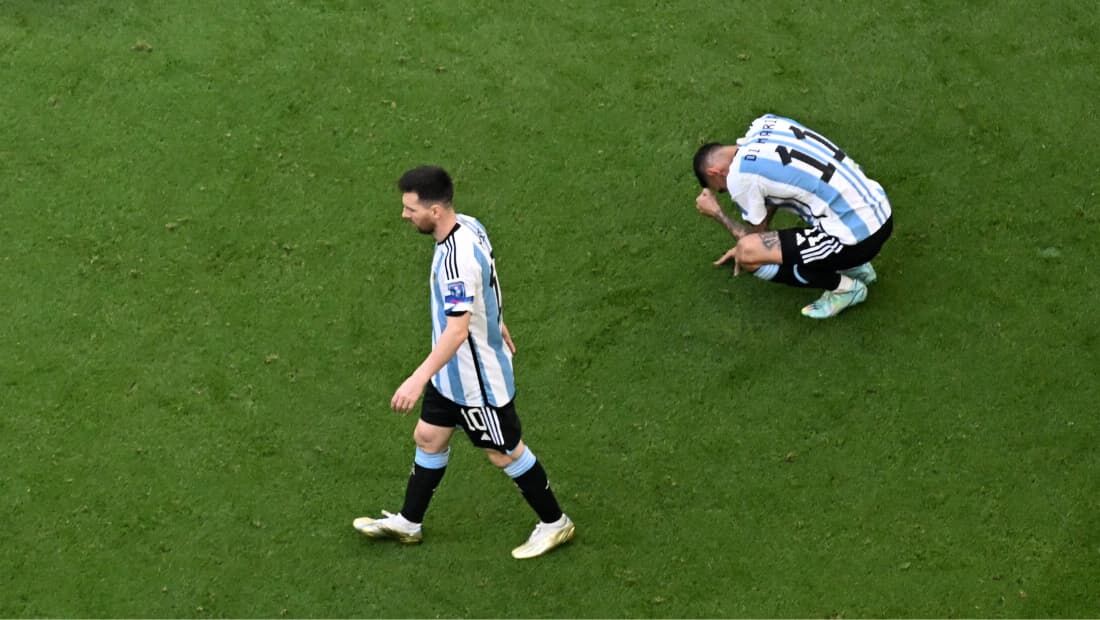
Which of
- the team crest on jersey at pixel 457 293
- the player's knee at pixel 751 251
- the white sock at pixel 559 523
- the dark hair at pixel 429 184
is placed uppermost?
the dark hair at pixel 429 184

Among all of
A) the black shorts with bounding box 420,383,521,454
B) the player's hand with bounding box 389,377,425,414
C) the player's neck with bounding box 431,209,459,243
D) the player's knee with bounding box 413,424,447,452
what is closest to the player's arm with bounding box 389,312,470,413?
the player's hand with bounding box 389,377,425,414

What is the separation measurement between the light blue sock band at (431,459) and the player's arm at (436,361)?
0.61 metres

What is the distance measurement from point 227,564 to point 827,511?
7.40 ft

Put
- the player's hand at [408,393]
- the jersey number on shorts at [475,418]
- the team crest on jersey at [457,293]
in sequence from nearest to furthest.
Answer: the player's hand at [408,393], the team crest on jersey at [457,293], the jersey number on shorts at [475,418]

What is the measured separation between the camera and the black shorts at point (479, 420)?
4.43 meters

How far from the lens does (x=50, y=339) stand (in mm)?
5379

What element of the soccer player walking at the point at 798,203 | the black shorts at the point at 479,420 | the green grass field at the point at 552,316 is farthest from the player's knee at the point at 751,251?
the black shorts at the point at 479,420

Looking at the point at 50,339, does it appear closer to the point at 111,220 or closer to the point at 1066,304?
the point at 111,220

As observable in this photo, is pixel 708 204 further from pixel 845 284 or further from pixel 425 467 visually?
pixel 425 467

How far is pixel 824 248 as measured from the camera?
17.4 ft

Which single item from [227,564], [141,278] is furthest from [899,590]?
[141,278]

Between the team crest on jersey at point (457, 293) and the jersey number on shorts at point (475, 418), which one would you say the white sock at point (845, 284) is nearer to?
the jersey number on shorts at point (475, 418)

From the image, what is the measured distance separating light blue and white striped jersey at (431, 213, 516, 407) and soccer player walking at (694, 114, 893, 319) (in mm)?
1371

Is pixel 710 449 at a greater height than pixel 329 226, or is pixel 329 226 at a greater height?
pixel 329 226
